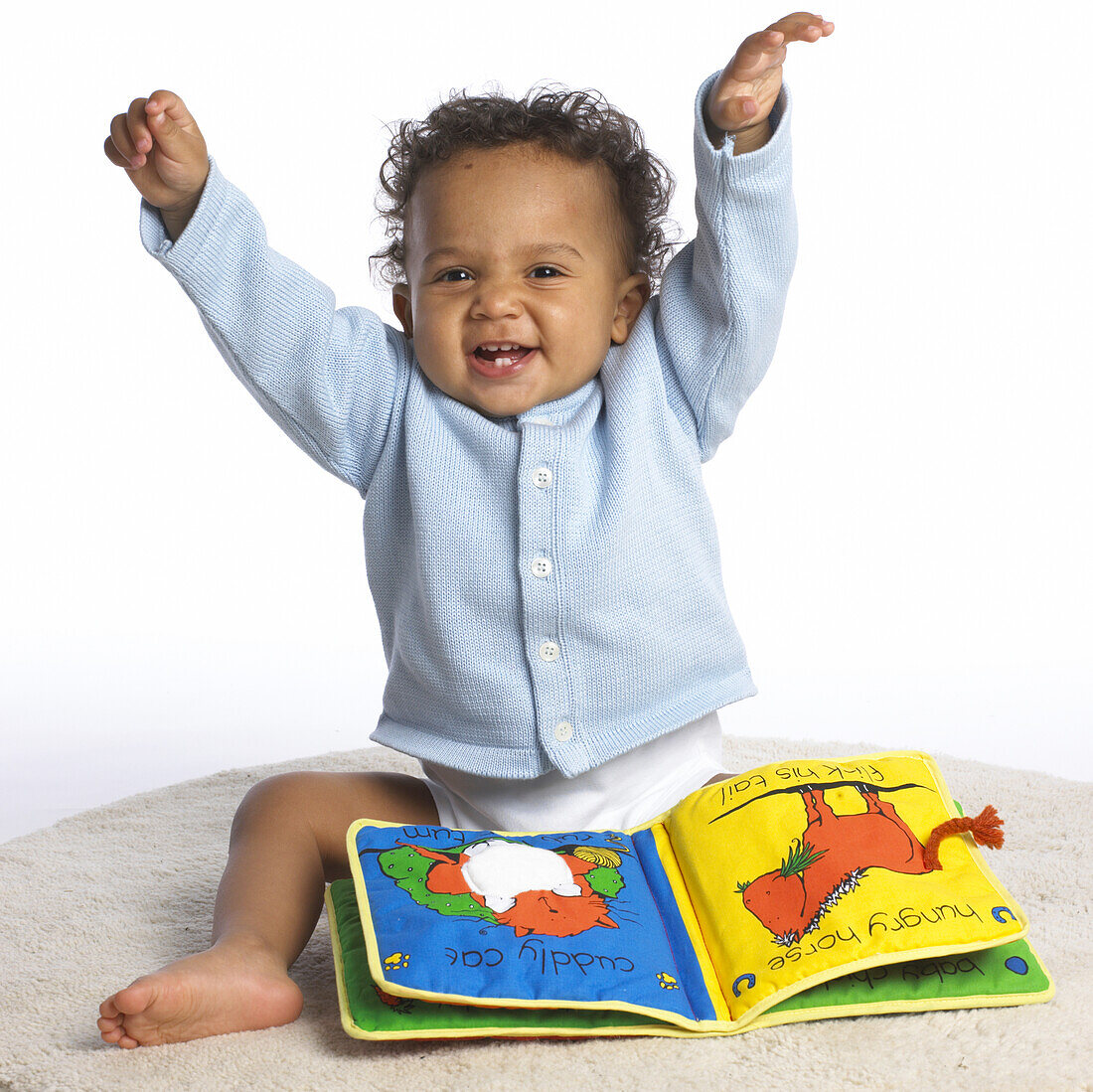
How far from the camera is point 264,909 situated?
112 centimetres

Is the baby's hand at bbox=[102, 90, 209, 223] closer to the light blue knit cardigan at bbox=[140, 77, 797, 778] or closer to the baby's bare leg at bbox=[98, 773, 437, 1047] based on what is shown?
the light blue knit cardigan at bbox=[140, 77, 797, 778]

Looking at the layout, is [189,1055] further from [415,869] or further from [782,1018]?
[782,1018]

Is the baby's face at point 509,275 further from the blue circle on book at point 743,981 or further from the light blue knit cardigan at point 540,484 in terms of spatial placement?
the blue circle on book at point 743,981

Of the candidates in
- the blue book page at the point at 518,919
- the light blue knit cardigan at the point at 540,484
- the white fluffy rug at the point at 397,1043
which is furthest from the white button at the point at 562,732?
the white fluffy rug at the point at 397,1043

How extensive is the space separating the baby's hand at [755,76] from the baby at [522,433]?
0.01m

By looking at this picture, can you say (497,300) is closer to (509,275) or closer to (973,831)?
(509,275)

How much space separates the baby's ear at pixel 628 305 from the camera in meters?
Answer: 1.36

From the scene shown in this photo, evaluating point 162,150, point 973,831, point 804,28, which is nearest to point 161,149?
point 162,150

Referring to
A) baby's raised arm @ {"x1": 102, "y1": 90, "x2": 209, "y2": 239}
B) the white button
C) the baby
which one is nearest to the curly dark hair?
the baby

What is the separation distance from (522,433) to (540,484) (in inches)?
2.2

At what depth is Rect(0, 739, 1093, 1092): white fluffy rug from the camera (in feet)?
3.01

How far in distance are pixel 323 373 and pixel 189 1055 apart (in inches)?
24.5

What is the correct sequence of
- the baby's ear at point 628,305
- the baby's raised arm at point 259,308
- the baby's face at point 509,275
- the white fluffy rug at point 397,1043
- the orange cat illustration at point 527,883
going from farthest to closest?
the baby's ear at point 628,305
the baby's face at point 509,275
the baby's raised arm at point 259,308
the orange cat illustration at point 527,883
the white fluffy rug at point 397,1043

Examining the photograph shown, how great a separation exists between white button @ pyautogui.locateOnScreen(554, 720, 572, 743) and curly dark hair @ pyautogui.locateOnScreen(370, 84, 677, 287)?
48 centimetres
